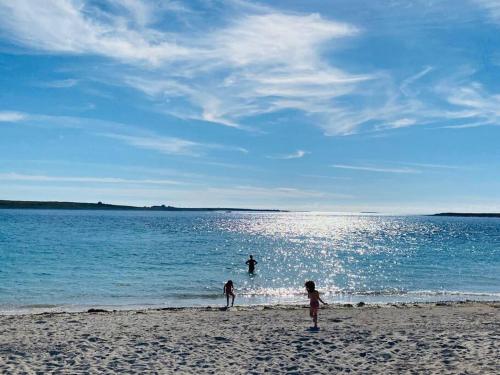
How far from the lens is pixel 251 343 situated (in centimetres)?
1505

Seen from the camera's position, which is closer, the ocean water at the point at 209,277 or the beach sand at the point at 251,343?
the beach sand at the point at 251,343

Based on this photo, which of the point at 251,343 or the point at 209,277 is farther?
the point at 209,277

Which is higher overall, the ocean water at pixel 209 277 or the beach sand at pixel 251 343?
the beach sand at pixel 251 343

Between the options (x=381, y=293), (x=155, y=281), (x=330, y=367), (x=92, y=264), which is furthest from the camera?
(x=92, y=264)

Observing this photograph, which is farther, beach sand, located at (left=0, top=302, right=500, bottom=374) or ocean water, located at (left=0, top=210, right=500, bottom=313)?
ocean water, located at (left=0, top=210, right=500, bottom=313)

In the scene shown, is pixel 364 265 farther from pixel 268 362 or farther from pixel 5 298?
pixel 268 362

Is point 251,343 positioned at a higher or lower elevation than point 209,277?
higher

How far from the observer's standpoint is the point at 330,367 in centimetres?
1248

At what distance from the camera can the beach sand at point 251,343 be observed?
12.5 metres

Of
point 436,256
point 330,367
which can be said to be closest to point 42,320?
point 330,367

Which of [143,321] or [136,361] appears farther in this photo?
[143,321]

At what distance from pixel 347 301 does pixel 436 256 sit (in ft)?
113

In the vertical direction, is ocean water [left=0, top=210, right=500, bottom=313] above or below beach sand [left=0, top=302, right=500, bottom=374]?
below

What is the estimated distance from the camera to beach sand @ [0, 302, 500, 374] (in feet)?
41.0
